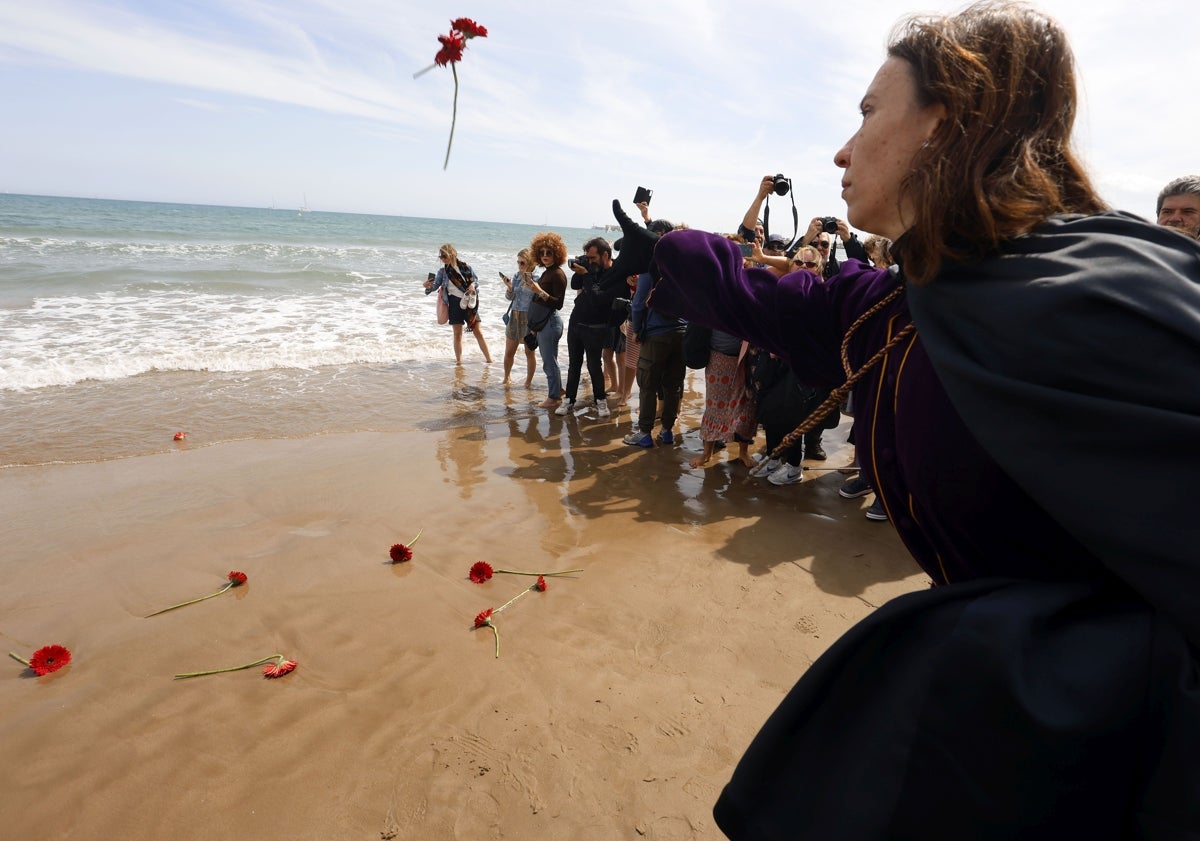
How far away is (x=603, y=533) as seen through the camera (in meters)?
4.77

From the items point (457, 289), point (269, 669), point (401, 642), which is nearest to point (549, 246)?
point (457, 289)

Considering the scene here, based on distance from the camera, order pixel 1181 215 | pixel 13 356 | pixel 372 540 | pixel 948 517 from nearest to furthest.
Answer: pixel 948 517 → pixel 1181 215 → pixel 372 540 → pixel 13 356

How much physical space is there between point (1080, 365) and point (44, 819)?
11.2ft

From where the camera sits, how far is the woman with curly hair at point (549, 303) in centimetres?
812

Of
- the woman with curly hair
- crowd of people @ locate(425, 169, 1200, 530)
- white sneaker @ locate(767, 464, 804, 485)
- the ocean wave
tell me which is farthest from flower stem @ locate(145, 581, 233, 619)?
the ocean wave

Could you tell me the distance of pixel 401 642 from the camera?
11.2ft

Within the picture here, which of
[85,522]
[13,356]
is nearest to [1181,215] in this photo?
[85,522]

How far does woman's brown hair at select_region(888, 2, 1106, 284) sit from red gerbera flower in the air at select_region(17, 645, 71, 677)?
3975 mm

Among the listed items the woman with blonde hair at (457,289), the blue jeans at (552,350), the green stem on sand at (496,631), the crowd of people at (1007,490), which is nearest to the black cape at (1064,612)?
→ the crowd of people at (1007,490)

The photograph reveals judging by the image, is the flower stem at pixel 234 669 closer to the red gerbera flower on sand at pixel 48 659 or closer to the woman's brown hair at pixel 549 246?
the red gerbera flower on sand at pixel 48 659

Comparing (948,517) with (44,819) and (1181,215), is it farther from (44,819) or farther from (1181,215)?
(1181,215)

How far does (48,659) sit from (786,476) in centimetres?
505

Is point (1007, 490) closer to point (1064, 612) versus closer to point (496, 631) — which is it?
point (1064, 612)

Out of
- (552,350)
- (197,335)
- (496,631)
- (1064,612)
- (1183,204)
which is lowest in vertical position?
(496,631)
